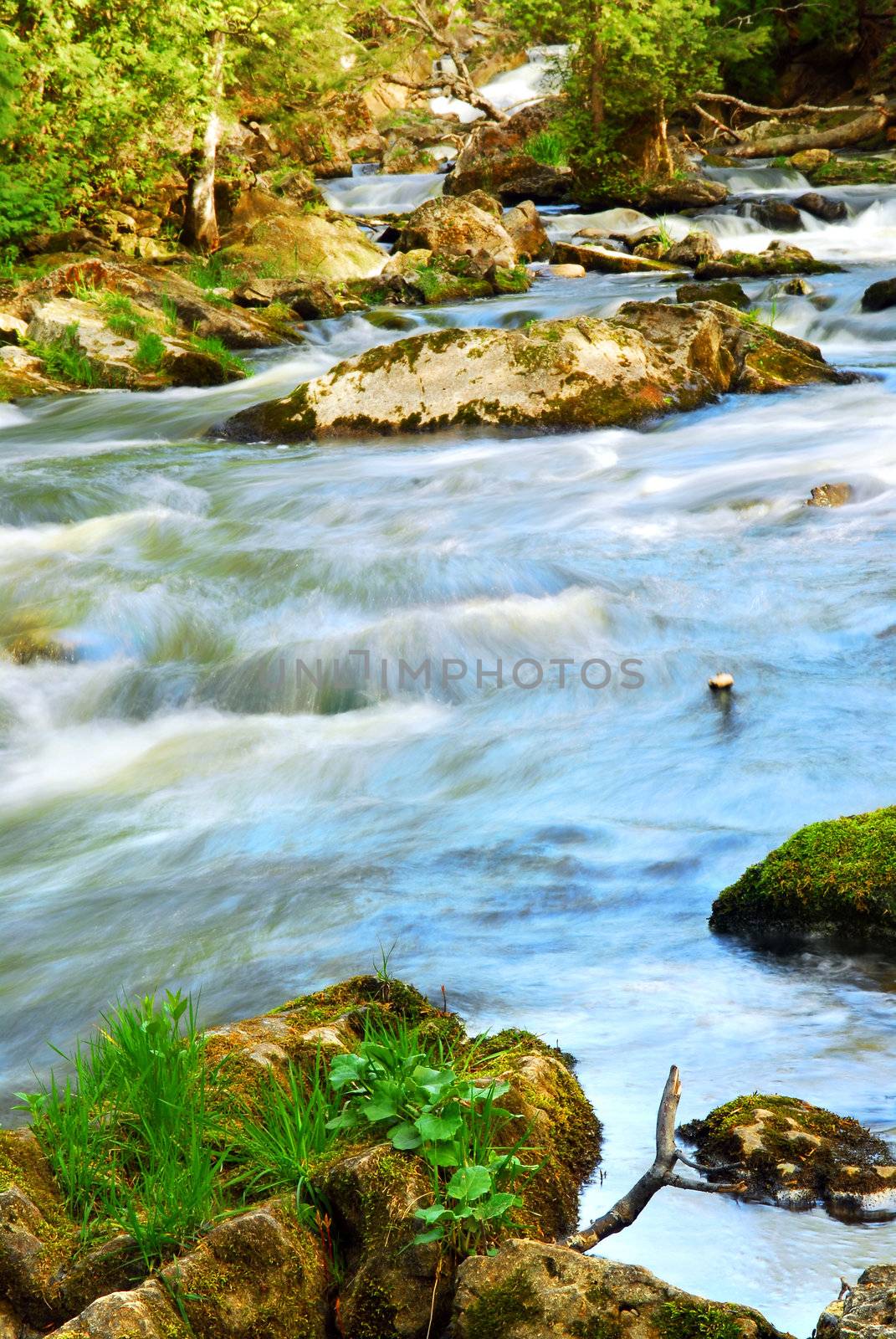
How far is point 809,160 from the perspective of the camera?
77.2 ft

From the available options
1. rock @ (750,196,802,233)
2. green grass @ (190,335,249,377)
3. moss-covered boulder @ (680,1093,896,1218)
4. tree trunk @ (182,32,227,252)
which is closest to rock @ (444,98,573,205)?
rock @ (750,196,802,233)

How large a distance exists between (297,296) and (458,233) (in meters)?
3.06

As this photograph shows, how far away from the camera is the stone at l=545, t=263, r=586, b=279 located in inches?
673

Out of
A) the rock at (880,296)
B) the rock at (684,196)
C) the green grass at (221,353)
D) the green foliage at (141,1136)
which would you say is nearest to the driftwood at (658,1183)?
Result: the green foliage at (141,1136)

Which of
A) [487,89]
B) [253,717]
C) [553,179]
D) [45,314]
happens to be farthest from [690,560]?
[487,89]

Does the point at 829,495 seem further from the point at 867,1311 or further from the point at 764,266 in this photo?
the point at 764,266

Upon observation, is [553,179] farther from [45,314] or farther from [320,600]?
[320,600]

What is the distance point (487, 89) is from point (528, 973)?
3881 centimetres

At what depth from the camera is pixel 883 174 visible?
72.6 ft

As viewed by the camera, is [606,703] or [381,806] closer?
[381,806]

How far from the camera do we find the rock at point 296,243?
716 inches

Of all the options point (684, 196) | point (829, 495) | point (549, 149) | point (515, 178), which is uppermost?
point (549, 149)

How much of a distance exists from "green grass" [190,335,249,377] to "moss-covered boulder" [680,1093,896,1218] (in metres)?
11.7

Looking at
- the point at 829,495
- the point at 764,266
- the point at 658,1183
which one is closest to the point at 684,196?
the point at 764,266
